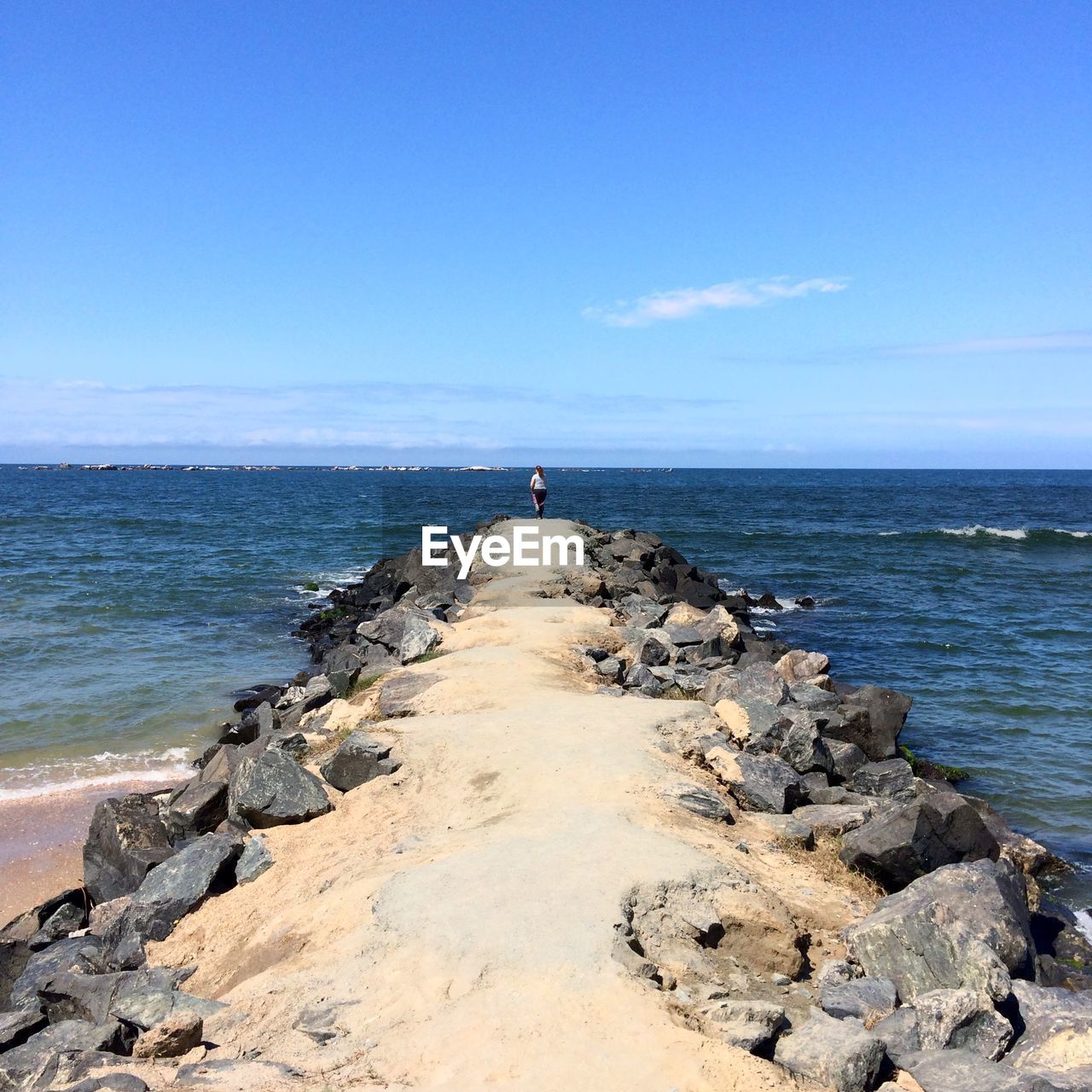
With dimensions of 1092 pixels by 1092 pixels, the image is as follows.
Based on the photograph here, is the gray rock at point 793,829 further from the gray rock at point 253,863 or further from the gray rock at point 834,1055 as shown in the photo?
the gray rock at point 253,863

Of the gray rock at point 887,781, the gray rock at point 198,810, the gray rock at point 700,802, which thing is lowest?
the gray rock at point 198,810

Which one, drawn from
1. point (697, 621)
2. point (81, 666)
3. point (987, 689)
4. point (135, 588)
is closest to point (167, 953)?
point (697, 621)

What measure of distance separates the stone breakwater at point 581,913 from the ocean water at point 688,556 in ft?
11.0

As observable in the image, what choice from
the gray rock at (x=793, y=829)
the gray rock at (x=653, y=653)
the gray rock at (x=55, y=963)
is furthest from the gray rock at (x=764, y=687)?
the gray rock at (x=55, y=963)

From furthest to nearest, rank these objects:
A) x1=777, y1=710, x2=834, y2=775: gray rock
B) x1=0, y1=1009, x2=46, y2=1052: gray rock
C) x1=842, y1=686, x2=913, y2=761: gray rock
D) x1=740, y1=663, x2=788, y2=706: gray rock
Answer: x1=842, y1=686, x2=913, y2=761: gray rock < x1=740, y1=663, x2=788, y2=706: gray rock < x1=777, y1=710, x2=834, y2=775: gray rock < x1=0, y1=1009, x2=46, y2=1052: gray rock

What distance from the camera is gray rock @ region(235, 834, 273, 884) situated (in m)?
7.84

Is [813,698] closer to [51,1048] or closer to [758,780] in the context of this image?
[758,780]

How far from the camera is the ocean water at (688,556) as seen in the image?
1377 cm

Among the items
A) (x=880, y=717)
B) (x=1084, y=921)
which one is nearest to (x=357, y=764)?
(x=880, y=717)

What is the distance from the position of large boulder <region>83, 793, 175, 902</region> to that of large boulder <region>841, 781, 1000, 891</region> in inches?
254

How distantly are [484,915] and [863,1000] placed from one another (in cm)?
242

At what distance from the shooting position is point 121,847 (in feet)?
29.2

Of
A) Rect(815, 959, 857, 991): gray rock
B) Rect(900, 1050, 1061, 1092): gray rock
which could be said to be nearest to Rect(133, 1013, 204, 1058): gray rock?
Rect(815, 959, 857, 991): gray rock

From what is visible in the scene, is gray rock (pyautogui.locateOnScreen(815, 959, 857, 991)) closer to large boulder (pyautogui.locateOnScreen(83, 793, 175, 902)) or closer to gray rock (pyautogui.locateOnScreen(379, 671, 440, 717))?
large boulder (pyautogui.locateOnScreen(83, 793, 175, 902))
